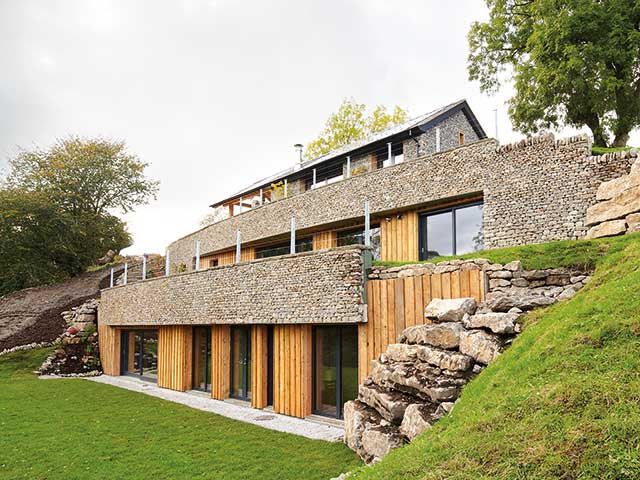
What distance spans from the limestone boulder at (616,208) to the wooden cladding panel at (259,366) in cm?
826

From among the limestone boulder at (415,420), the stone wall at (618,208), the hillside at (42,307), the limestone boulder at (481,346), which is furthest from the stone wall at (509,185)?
the hillside at (42,307)

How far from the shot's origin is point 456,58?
20.9 m

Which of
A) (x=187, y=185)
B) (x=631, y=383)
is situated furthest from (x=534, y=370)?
(x=187, y=185)

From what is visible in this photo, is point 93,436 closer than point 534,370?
No

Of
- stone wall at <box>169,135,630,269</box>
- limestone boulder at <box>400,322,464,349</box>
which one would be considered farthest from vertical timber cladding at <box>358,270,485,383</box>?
stone wall at <box>169,135,630,269</box>

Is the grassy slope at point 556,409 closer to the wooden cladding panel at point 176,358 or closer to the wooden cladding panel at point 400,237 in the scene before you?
the wooden cladding panel at point 400,237

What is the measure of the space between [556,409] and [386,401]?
3.19 metres

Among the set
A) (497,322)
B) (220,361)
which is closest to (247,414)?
(220,361)

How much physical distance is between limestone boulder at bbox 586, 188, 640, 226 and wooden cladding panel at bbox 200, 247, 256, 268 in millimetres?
13822

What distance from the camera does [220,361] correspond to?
521 inches

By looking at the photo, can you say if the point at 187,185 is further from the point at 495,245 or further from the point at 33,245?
the point at 495,245

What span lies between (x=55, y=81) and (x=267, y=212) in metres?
8.95

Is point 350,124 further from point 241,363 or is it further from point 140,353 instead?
point 241,363

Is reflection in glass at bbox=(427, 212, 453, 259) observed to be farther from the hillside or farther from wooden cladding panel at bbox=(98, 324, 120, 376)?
the hillside
